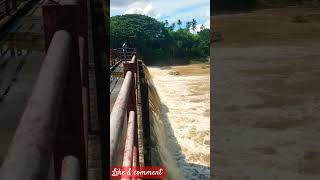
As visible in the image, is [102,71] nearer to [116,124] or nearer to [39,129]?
[116,124]

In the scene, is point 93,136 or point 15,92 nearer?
point 15,92

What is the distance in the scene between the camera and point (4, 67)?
1972 mm

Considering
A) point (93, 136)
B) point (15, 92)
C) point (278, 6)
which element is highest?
point (278, 6)

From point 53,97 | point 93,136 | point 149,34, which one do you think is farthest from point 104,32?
point 149,34

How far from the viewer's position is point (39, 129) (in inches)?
17.9

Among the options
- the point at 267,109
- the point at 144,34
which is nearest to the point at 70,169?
the point at 267,109

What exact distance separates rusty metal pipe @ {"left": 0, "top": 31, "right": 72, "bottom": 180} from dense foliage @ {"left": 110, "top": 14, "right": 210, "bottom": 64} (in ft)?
43.7

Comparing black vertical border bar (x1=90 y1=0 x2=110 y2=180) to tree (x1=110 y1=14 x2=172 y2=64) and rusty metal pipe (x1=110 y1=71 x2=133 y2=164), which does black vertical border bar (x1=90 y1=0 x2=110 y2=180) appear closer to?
rusty metal pipe (x1=110 y1=71 x2=133 y2=164)

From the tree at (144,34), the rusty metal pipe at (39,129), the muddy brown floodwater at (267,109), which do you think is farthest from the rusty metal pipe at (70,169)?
the tree at (144,34)

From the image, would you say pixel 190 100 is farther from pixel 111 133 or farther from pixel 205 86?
pixel 111 133

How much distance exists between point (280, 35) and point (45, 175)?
2442 cm

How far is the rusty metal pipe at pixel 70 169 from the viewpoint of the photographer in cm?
71

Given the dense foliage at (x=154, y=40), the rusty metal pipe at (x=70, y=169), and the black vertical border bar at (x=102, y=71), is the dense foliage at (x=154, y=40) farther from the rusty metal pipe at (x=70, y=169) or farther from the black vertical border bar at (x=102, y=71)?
the rusty metal pipe at (x=70, y=169)

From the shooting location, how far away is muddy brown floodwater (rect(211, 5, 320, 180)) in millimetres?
10125
